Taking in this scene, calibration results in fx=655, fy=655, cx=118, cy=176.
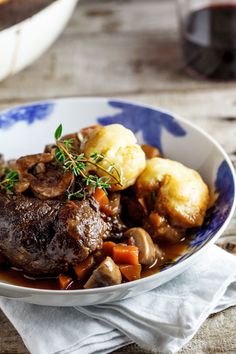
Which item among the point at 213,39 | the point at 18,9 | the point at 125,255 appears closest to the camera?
the point at 125,255

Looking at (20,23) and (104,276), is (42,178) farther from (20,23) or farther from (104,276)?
(20,23)

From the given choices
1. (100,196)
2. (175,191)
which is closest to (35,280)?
(100,196)

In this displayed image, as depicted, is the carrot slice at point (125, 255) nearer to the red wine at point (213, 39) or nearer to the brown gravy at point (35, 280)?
the brown gravy at point (35, 280)

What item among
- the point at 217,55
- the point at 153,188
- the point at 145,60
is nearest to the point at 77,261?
the point at 153,188

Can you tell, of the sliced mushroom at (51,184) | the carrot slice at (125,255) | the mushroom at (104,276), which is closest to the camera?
the mushroom at (104,276)

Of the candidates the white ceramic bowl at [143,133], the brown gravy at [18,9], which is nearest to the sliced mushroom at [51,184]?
the white ceramic bowl at [143,133]

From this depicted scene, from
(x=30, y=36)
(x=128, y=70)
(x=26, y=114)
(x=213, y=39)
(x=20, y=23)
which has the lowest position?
(x=128, y=70)
